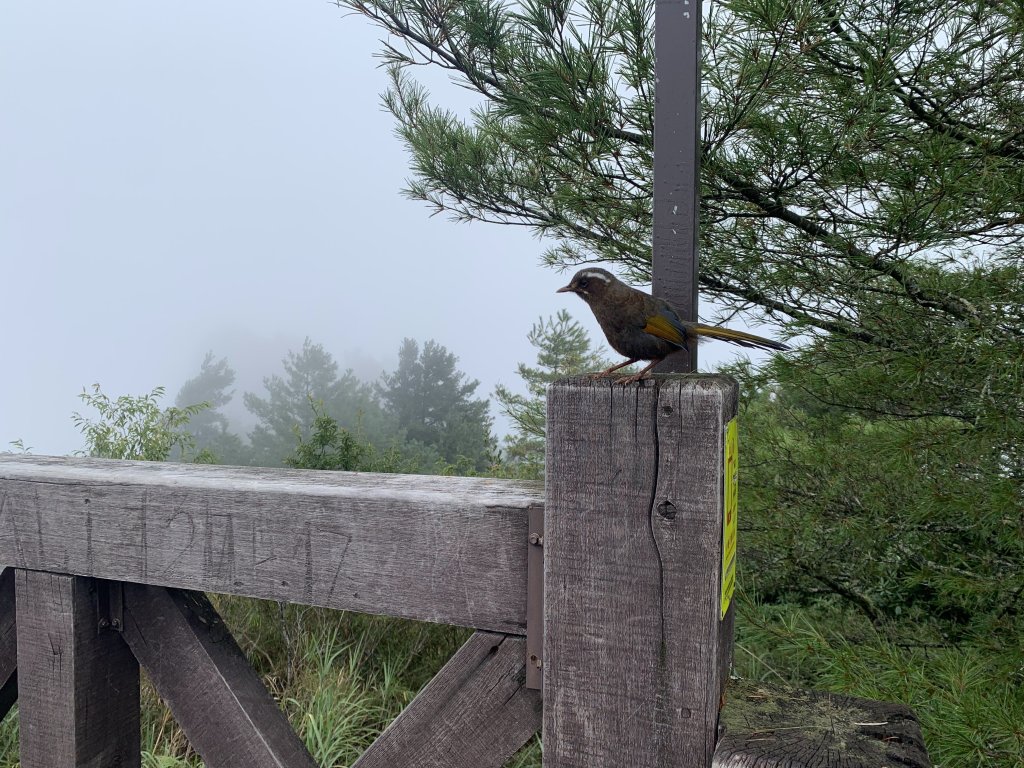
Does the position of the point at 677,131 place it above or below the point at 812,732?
above

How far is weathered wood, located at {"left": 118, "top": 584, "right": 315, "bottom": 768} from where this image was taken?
1262mm

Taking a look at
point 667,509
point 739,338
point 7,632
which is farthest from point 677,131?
point 7,632

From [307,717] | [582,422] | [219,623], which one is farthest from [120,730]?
[307,717]

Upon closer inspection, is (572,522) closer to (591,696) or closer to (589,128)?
(591,696)

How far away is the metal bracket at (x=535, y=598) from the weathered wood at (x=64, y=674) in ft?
2.64

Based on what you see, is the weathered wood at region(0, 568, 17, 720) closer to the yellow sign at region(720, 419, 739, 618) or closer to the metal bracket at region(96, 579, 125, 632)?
the metal bracket at region(96, 579, 125, 632)

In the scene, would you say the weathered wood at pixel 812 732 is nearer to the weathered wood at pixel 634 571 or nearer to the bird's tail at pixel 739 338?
the weathered wood at pixel 634 571

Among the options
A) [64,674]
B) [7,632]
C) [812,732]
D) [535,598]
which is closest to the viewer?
[812,732]

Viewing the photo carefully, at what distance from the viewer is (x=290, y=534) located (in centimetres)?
120

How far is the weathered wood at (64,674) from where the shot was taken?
135 cm

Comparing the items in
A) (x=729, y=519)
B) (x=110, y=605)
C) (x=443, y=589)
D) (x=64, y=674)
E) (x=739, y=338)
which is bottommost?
(x=64, y=674)

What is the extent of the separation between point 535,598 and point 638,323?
1.50ft

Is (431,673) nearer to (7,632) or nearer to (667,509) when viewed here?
(7,632)

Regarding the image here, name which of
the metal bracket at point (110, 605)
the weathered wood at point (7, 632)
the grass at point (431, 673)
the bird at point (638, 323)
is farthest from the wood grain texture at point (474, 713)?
the grass at point (431, 673)
